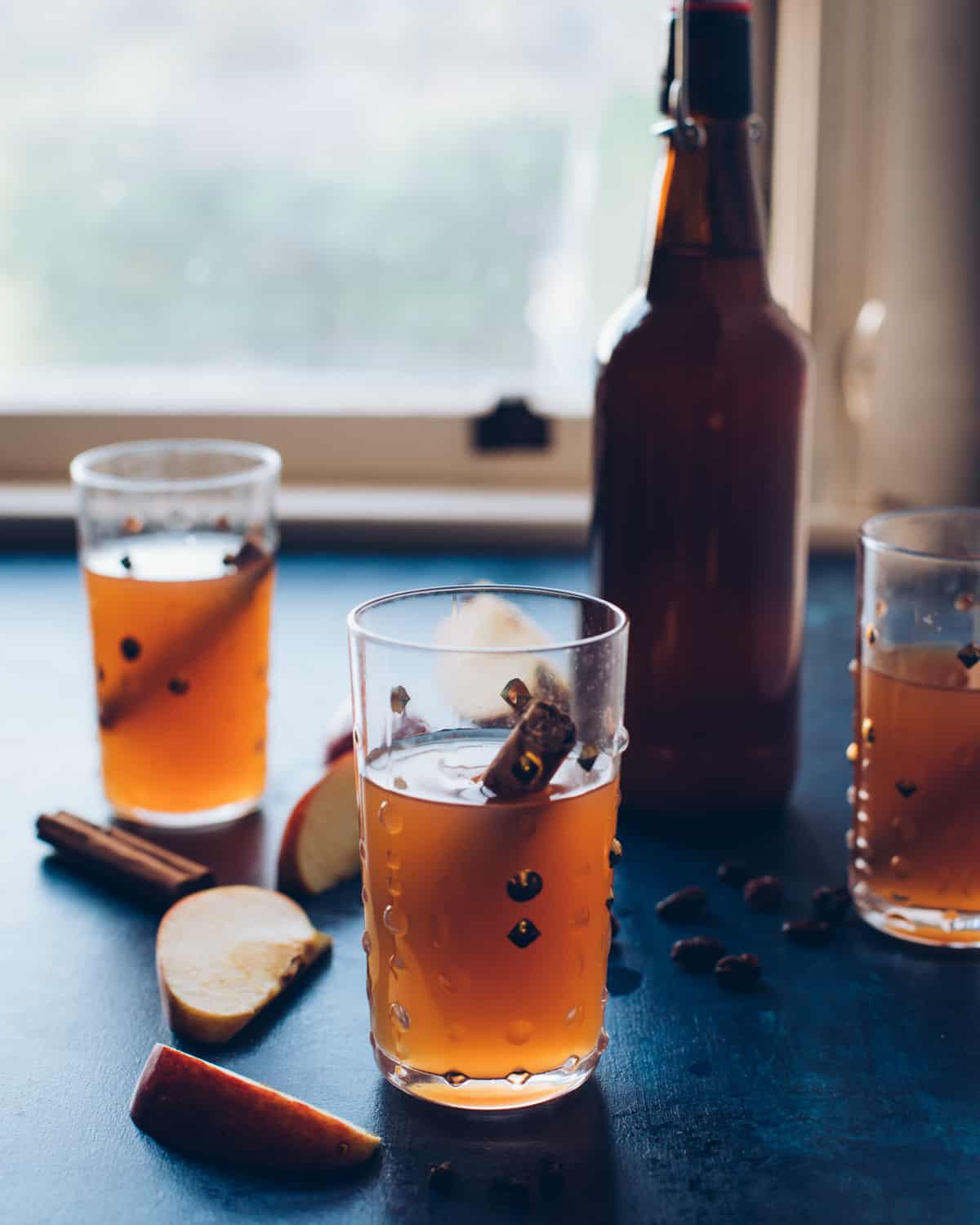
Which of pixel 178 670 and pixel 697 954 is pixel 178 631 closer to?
pixel 178 670

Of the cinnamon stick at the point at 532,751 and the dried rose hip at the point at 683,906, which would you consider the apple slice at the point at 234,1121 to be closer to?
the cinnamon stick at the point at 532,751

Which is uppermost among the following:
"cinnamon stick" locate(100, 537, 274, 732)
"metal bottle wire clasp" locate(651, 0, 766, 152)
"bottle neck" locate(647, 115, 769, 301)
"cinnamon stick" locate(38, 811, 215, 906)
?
"metal bottle wire clasp" locate(651, 0, 766, 152)

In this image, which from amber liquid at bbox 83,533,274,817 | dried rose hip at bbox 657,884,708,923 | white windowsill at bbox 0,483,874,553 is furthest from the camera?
white windowsill at bbox 0,483,874,553

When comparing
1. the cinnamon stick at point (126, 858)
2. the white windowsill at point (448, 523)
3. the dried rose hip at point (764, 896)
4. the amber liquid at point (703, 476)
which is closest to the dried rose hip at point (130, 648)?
the cinnamon stick at point (126, 858)

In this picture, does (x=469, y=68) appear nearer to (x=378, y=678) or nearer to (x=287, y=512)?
(x=287, y=512)

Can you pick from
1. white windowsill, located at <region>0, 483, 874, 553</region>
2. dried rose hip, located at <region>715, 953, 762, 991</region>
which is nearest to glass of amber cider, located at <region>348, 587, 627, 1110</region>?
dried rose hip, located at <region>715, 953, 762, 991</region>

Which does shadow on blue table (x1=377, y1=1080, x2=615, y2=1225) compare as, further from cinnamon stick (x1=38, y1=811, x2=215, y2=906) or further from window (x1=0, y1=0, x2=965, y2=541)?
window (x1=0, y1=0, x2=965, y2=541)

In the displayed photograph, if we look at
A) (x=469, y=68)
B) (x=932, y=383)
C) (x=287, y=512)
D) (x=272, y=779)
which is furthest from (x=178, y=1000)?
(x=469, y=68)
